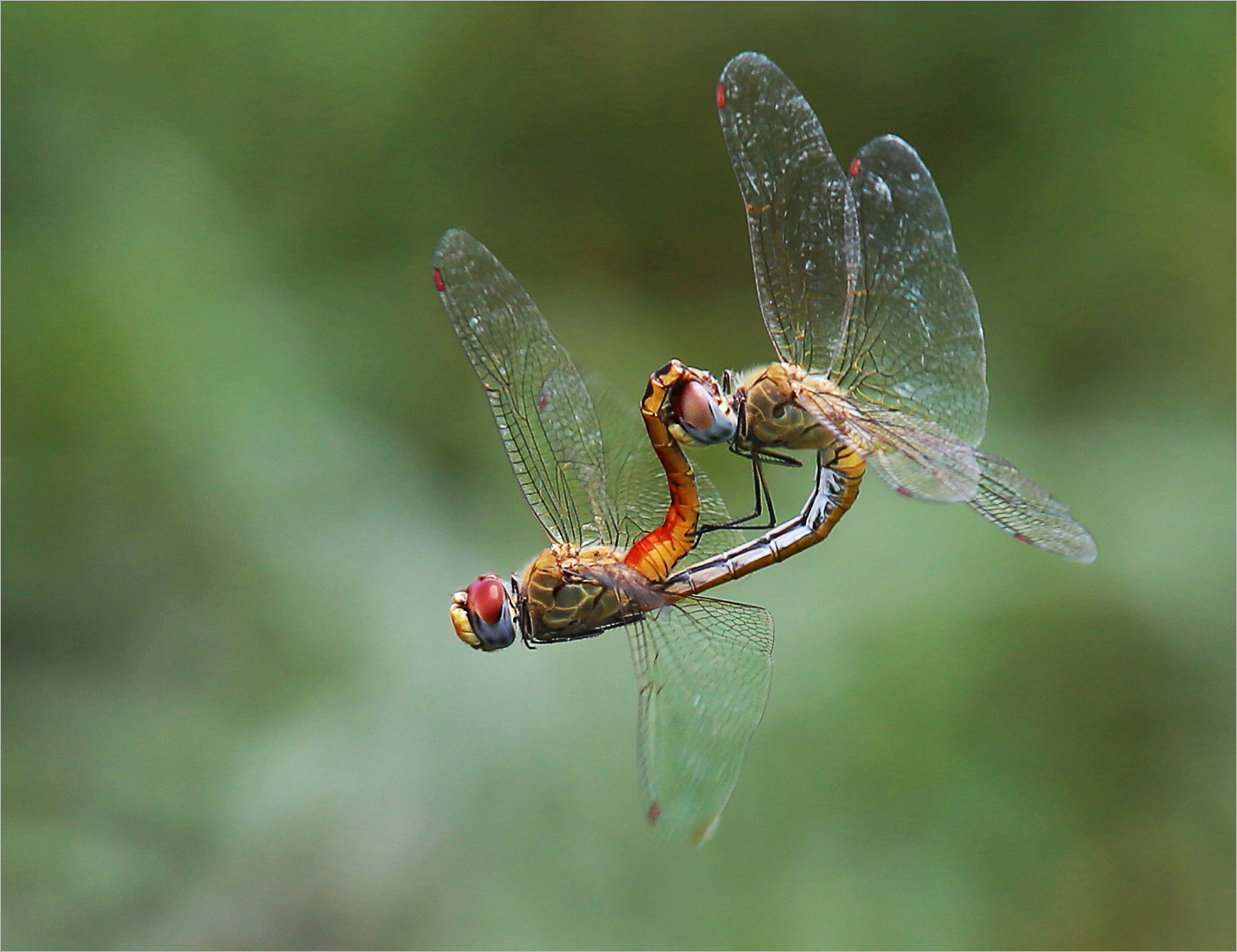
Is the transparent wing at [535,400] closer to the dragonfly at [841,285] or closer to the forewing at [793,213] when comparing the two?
the dragonfly at [841,285]

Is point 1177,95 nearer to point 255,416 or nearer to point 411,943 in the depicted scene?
point 255,416

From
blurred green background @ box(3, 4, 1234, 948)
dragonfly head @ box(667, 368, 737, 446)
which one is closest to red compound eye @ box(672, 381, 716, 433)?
dragonfly head @ box(667, 368, 737, 446)

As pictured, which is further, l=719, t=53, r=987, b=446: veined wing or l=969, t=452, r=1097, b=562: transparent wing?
l=719, t=53, r=987, b=446: veined wing

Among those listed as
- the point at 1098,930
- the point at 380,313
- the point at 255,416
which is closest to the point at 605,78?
the point at 380,313

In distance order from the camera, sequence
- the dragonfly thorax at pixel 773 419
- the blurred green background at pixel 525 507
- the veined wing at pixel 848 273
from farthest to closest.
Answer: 1. the blurred green background at pixel 525 507
2. the veined wing at pixel 848 273
3. the dragonfly thorax at pixel 773 419

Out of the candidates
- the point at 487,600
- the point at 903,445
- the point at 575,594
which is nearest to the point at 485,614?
the point at 487,600

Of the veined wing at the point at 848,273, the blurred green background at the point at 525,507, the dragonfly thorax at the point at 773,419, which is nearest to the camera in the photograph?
the dragonfly thorax at the point at 773,419

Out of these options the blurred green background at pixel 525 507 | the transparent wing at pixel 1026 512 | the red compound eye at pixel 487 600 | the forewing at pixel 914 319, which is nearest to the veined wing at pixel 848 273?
the forewing at pixel 914 319

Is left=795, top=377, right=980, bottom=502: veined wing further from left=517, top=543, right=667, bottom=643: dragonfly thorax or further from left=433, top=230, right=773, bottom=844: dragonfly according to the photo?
left=517, top=543, right=667, bottom=643: dragonfly thorax
